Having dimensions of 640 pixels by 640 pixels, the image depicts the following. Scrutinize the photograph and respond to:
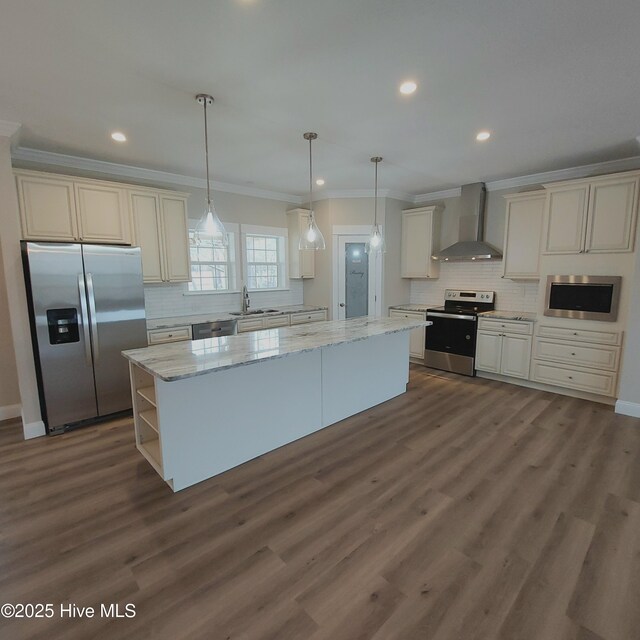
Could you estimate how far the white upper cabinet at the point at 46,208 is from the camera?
3.27 metres

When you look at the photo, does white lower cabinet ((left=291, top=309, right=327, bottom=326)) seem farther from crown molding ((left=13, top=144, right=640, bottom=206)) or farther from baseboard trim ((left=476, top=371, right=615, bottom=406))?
baseboard trim ((left=476, top=371, right=615, bottom=406))

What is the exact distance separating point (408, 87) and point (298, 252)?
3.49 meters

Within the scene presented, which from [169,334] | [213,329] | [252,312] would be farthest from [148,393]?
[252,312]

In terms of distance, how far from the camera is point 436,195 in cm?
565

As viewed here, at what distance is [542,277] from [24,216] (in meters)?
5.85

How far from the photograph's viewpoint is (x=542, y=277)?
4.30m

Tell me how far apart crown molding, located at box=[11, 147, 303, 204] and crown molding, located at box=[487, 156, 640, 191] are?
3.46m

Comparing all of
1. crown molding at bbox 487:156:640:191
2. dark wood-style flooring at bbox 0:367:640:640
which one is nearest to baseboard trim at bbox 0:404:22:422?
dark wood-style flooring at bbox 0:367:640:640

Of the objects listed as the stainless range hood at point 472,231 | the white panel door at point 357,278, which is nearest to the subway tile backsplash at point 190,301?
the white panel door at point 357,278

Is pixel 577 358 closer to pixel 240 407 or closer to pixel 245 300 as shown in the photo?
pixel 240 407

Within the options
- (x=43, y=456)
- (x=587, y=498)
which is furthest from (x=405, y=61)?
(x=43, y=456)

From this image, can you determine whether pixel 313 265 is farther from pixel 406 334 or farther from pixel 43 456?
pixel 43 456

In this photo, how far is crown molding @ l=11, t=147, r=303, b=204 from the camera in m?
3.55

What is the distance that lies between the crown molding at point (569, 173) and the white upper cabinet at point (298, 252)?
9.54ft
